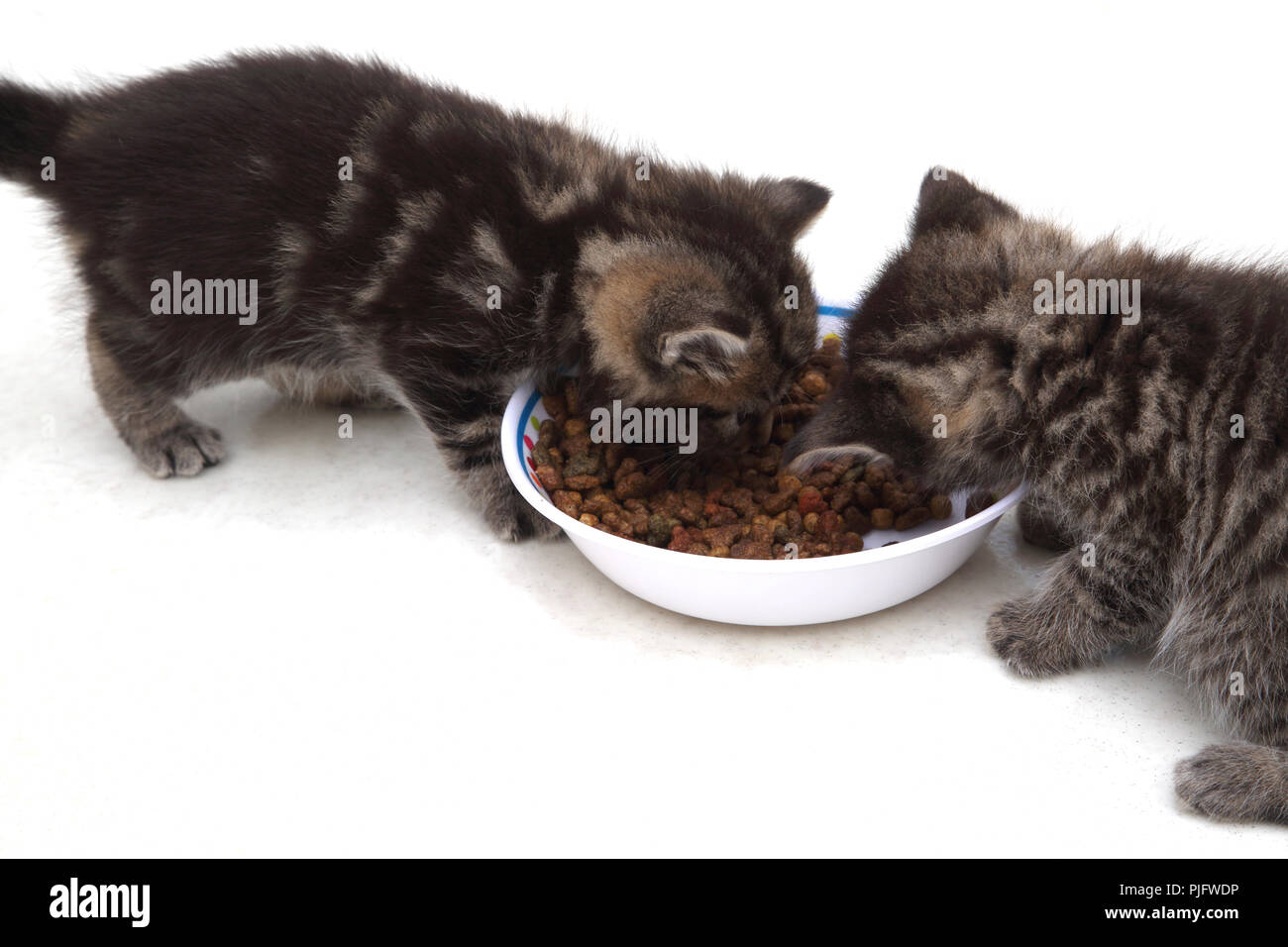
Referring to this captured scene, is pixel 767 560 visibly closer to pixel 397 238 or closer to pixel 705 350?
pixel 705 350

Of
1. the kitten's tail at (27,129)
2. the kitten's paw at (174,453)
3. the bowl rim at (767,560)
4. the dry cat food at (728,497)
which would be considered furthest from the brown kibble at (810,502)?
the kitten's tail at (27,129)

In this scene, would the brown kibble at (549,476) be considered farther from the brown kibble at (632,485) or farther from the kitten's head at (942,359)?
the kitten's head at (942,359)

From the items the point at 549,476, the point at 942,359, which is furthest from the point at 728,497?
the point at 942,359

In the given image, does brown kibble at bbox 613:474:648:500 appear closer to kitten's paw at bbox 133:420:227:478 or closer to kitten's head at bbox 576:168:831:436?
kitten's head at bbox 576:168:831:436

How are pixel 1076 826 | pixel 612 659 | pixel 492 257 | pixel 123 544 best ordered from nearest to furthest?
pixel 1076 826 → pixel 612 659 → pixel 492 257 → pixel 123 544

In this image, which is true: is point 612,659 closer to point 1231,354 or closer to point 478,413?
point 478,413

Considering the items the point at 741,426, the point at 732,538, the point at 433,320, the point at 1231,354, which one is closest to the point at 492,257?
the point at 433,320
